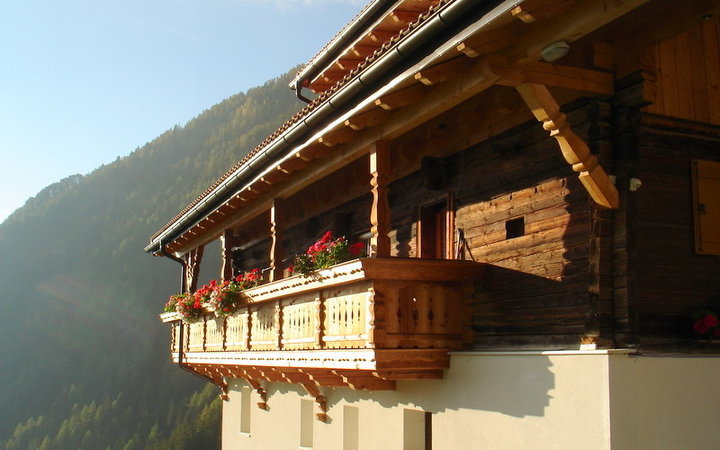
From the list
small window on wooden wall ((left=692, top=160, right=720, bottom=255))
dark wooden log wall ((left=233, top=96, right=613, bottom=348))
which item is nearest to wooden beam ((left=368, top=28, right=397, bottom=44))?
dark wooden log wall ((left=233, top=96, right=613, bottom=348))

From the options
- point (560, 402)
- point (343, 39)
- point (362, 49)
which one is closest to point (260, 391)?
point (362, 49)

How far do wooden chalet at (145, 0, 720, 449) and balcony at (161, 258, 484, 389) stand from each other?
25 mm

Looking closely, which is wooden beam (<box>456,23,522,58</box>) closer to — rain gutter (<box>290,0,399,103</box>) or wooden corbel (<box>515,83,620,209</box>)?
wooden corbel (<box>515,83,620,209</box>)

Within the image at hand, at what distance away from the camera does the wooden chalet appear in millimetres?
7758

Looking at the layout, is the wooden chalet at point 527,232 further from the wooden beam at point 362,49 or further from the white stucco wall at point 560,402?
the wooden beam at point 362,49

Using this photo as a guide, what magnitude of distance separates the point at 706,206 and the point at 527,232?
1.80m

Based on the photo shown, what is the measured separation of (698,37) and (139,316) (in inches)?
3377

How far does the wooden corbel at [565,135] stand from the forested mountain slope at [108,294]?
64308mm

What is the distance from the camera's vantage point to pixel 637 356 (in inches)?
307

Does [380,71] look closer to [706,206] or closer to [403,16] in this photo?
[706,206]

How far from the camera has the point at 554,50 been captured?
23.8 ft

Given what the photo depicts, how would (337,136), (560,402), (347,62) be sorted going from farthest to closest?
(347,62), (337,136), (560,402)

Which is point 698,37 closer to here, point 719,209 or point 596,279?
point 719,209

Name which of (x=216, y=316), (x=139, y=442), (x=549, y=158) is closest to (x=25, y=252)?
(x=139, y=442)
